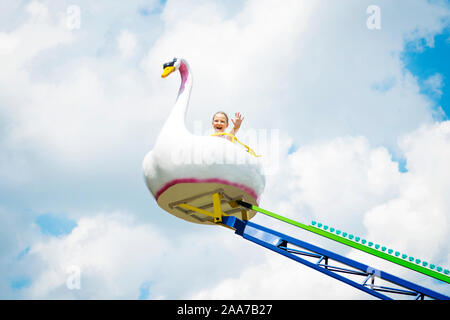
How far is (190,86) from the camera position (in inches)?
580

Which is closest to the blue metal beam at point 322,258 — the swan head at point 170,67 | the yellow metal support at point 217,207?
the yellow metal support at point 217,207

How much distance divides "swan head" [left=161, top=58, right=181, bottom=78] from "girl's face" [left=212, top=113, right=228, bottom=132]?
172 cm

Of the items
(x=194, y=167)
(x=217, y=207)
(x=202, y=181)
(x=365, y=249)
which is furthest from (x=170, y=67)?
(x=365, y=249)

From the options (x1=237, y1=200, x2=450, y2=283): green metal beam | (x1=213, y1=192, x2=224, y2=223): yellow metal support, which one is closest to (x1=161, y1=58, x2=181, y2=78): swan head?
(x1=213, y1=192, x2=224, y2=223): yellow metal support

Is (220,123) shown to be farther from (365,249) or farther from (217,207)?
(365,249)

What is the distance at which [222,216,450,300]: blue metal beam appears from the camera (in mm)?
12538

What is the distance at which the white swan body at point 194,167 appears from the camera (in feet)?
40.8

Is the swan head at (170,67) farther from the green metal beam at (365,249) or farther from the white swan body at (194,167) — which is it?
the green metal beam at (365,249)

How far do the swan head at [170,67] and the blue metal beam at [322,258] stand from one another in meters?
4.17
